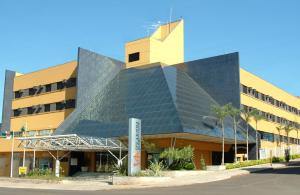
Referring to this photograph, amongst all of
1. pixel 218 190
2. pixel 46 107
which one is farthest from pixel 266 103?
pixel 218 190

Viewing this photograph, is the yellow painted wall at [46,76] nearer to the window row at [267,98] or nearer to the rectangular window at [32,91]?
the rectangular window at [32,91]

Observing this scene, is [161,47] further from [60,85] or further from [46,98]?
[46,98]

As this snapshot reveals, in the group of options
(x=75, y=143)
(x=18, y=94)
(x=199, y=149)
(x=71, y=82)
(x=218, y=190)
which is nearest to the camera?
(x=218, y=190)

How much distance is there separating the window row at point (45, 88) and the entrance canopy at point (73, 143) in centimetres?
1419

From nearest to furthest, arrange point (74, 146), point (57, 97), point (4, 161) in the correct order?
point (74, 146), point (57, 97), point (4, 161)

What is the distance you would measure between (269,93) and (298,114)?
21.9m

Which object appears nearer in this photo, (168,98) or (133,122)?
(133,122)

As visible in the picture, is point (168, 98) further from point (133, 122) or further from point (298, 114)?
point (298, 114)

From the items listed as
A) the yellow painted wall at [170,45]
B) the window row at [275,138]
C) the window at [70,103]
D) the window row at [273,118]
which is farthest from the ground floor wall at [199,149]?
the yellow painted wall at [170,45]

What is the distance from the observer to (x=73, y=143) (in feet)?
150

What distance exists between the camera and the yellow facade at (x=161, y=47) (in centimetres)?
6619

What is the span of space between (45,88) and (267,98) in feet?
126

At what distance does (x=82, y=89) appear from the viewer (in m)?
58.9

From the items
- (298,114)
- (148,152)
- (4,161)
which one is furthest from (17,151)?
(298,114)
